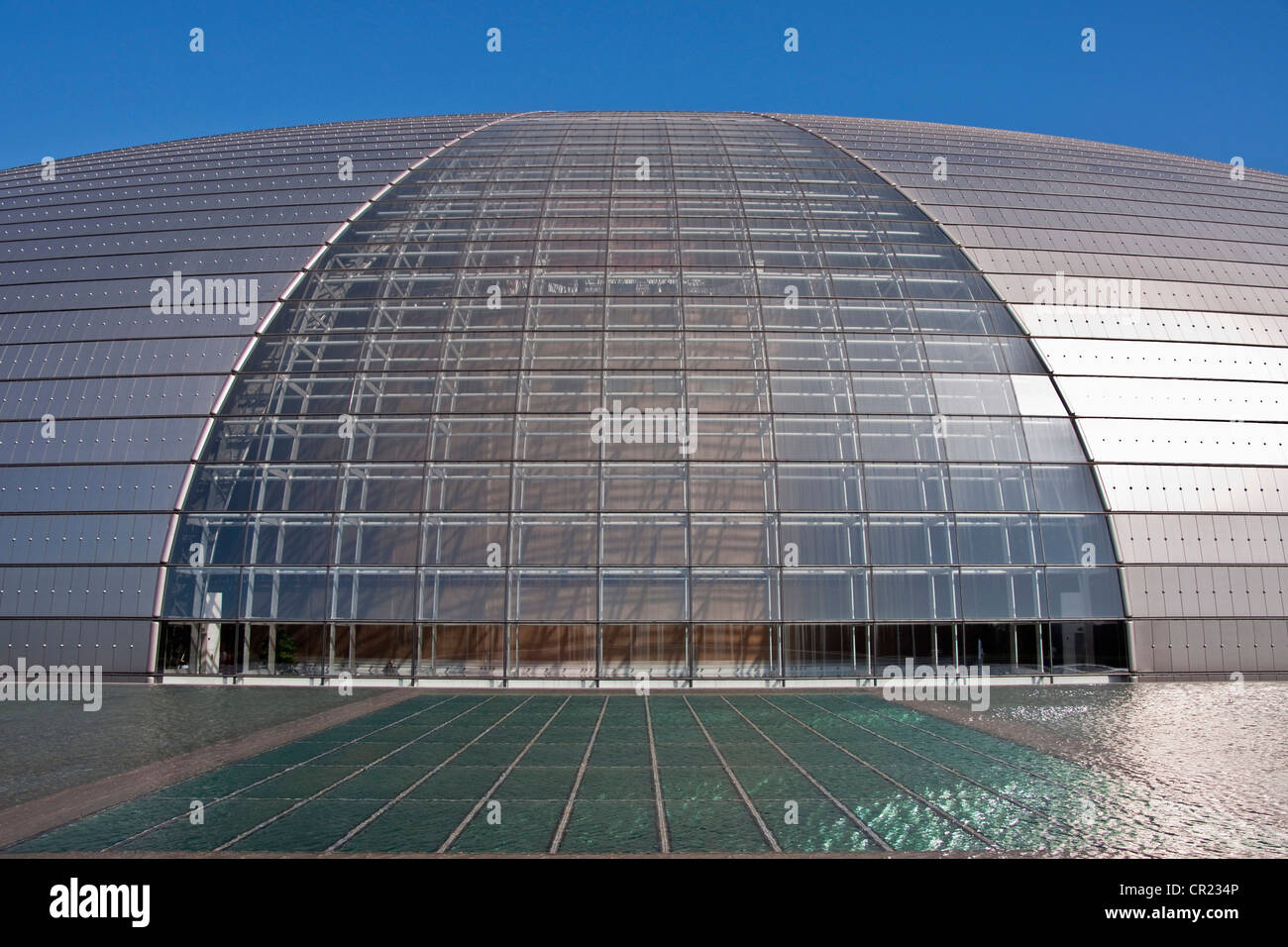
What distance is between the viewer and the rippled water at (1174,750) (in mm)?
9562

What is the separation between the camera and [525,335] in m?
23.7

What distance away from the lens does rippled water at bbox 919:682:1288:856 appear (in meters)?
9.56

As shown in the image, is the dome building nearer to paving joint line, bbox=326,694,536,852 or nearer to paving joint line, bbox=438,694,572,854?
paving joint line, bbox=438,694,572,854

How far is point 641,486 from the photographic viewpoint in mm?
21734

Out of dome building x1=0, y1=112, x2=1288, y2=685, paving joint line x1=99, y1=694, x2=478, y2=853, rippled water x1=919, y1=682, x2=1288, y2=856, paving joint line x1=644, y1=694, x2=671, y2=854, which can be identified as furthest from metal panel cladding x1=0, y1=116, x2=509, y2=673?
rippled water x1=919, y1=682, x2=1288, y2=856

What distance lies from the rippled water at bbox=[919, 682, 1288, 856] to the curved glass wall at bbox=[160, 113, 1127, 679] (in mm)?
2491

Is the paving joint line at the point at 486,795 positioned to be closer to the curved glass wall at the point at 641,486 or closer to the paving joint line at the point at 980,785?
the curved glass wall at the point at 641,486

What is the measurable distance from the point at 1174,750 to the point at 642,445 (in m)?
13.0

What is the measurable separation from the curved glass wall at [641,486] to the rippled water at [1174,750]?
249cm

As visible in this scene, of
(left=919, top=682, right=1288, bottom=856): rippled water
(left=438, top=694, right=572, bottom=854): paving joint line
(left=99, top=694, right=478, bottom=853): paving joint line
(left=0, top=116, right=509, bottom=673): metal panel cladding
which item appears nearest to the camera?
(left=438, top=694, right=572, bottom=854): paving joint line

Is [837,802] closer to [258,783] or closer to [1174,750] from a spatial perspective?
[1174,750]

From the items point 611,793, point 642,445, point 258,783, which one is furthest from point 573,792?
point 642,445
